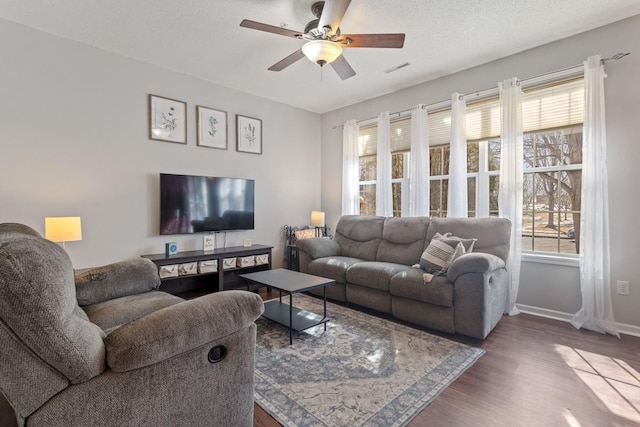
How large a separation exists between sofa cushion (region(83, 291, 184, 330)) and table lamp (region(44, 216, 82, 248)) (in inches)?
46.5

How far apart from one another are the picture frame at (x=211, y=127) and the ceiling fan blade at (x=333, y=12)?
2.28 meters

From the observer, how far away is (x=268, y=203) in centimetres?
471

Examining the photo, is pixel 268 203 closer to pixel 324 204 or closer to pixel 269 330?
pixel 324 204

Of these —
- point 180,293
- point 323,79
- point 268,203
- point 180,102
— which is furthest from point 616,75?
point 180,293

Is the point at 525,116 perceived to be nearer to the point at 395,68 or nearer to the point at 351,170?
the point at 395,68

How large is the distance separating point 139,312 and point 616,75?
4166 mm

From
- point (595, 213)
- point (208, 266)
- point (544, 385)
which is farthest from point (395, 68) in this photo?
point (544, 385)

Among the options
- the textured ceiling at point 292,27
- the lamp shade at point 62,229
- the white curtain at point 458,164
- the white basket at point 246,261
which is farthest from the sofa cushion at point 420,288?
the lamp shade at point 62,229

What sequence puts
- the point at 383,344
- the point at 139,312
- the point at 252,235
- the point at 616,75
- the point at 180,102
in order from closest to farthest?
1. the point at 139,312
2. the point at 383,344
3. the point at 616,75
4. the point at 180,102
5. the point at 252,235

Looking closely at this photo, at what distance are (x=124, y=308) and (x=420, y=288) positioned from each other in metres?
2.21

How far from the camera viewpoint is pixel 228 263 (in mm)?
3814

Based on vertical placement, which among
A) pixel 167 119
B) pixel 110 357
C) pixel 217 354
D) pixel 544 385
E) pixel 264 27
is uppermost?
pixel 264 27

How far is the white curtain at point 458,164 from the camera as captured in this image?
3609 mm

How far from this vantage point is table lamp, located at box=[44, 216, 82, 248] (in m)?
2.65
